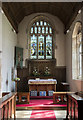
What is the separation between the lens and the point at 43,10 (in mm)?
11492

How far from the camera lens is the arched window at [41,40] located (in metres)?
11.9

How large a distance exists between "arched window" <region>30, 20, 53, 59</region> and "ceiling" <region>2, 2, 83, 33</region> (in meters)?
0.89

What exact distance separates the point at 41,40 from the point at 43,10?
190cm

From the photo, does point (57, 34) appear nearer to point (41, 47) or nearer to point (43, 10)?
point (41, 47)

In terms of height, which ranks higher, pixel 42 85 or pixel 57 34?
pixel 57 34

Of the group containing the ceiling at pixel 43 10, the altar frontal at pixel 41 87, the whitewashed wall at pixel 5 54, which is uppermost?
the ceiling at pixel 43 10

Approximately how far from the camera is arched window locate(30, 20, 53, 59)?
11930mm

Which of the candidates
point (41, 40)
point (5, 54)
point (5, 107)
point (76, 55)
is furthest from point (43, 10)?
point (5, 107)

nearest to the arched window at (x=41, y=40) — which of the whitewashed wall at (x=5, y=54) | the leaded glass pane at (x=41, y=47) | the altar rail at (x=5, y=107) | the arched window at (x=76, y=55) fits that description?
the leaded glass pane at (x=41, y=47)

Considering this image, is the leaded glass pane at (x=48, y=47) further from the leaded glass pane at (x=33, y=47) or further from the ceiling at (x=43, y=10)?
the ceiling at (x=43, y=10)

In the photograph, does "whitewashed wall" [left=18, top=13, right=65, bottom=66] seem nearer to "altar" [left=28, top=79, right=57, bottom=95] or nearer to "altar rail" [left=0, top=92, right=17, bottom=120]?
"altar" [left=28, top=79, right=57, bottom=95]

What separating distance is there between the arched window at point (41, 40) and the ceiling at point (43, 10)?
891 millimetres

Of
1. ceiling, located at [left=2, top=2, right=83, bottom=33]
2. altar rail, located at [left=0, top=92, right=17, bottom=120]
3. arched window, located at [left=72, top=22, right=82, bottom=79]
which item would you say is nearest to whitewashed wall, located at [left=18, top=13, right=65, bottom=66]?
ceiling, located at [left=2, top=2, right=83, bottom=33]

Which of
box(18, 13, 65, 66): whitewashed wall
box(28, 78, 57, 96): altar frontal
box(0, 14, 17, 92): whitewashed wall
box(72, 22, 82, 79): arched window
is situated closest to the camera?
box(0, 14, 17, 92): whitewashed wall
